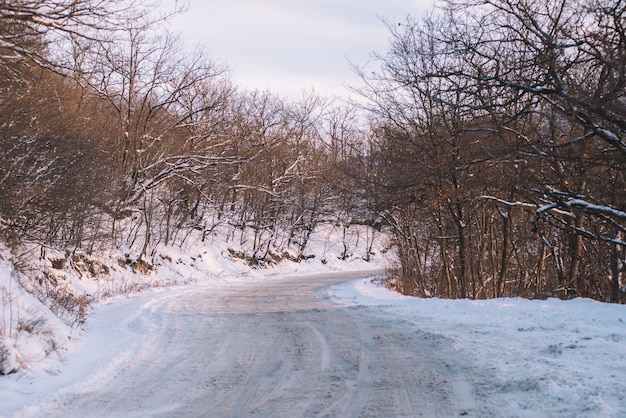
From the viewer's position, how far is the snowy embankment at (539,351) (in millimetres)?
5016

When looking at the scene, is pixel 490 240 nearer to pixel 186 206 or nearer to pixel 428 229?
pixel 428 229

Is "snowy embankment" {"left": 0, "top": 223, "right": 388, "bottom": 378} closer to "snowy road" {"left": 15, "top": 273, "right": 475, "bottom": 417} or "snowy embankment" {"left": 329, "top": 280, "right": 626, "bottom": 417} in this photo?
"snowy road" {"left": 15, "top": 273, "right": 475, "bottom": 417}

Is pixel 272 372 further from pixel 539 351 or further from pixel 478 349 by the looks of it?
pixel 539 351

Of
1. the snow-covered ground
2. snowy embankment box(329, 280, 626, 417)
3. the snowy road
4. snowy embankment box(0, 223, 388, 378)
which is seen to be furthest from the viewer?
snowy embankment box(0, 223, 388, 378)

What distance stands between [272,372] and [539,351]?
3.37m

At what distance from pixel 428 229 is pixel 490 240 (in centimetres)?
371

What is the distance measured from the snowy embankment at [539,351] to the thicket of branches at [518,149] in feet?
7.77

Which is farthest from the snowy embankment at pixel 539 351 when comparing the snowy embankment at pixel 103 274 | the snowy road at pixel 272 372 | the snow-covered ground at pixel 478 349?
the snowy embankment at pixel 103 274

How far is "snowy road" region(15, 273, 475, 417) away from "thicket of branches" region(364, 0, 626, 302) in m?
4.97

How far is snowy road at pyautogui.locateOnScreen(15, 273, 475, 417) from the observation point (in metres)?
5.42

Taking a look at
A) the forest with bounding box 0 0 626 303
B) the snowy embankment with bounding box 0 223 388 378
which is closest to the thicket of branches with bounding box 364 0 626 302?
the forest with bounding box 0 0 626 303

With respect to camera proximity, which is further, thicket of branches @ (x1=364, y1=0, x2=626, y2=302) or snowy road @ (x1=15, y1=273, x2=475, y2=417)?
thicket of branches @ (x1=364, y1=0, x2=626, y2=302)

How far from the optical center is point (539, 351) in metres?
7.03

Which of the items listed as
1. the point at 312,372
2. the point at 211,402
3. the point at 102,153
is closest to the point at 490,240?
→ the point at 102,153
